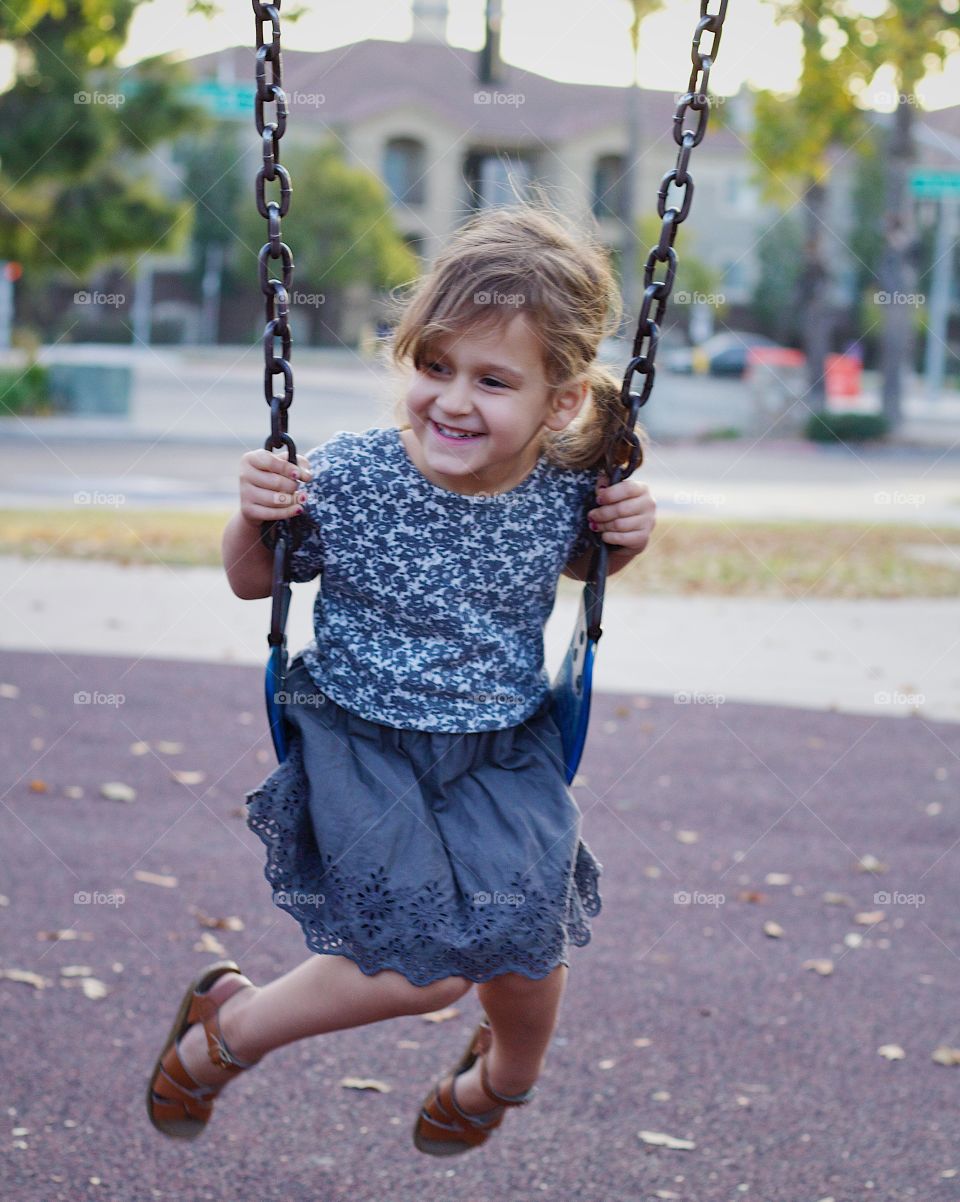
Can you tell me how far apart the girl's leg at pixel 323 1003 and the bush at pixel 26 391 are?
18830 mm

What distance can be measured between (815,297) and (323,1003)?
24.2m

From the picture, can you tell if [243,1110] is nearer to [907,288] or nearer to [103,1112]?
[103,1112]

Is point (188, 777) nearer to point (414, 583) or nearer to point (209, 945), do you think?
point (209, 945)

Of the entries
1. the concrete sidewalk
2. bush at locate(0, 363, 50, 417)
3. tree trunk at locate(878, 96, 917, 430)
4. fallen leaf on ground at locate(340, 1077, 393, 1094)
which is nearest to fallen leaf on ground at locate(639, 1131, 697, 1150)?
fallen leaf on ground at locate(340, 1077, 393, 1094)

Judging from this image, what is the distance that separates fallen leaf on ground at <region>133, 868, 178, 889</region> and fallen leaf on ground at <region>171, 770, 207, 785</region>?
2.96 ft

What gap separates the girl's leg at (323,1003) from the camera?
2.25 metres

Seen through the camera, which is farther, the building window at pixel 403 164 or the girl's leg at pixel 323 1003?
the building window at pixel 403 164

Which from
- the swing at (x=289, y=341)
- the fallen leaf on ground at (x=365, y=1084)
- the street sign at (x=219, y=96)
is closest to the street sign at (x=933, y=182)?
the street sign at (x=219, y=96)

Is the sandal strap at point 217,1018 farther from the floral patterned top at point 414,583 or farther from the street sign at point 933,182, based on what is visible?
the street sign at point 933,182

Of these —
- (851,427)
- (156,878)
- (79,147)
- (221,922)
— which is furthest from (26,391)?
(221,922)

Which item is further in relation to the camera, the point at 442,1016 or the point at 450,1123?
the point at 442,1016

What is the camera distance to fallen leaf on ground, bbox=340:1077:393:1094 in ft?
10.2

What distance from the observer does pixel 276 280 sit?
2.26 meters

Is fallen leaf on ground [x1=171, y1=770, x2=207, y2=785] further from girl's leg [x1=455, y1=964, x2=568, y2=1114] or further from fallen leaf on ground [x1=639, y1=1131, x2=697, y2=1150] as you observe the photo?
girl's leg [x1=455, y1=964, x2=568, y2=1114]
